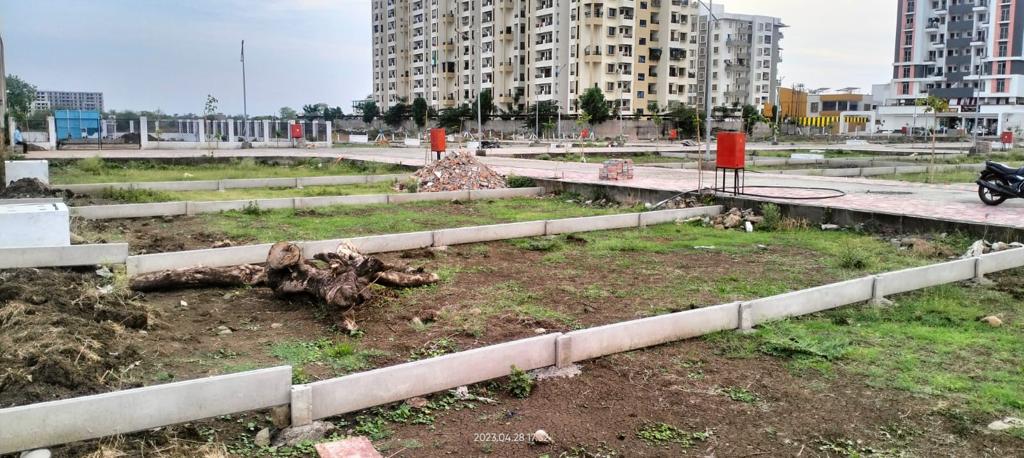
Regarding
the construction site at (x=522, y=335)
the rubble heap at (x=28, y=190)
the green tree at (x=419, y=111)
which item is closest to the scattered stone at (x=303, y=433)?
the construction site at (x=522, y=335)

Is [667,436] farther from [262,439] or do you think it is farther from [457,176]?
[457,176]

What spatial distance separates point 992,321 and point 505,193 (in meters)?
12.3

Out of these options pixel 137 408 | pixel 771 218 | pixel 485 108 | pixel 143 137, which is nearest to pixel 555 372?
pixel 137 408

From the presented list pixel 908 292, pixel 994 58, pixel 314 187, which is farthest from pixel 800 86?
pixel 908 292

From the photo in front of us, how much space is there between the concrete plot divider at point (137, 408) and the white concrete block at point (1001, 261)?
796cm

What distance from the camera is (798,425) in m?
4.84

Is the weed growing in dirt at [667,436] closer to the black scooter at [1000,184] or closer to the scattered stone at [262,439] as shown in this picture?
the scattered stone at [262,439]

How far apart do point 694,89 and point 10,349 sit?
3747 inches

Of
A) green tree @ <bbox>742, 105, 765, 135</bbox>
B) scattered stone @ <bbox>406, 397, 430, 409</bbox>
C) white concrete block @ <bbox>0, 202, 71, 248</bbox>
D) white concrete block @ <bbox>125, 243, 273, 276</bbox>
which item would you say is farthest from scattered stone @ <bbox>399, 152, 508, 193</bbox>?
green tree @ <bbox>742, 105, 765, 135</bbox>

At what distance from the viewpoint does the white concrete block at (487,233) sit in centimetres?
1127

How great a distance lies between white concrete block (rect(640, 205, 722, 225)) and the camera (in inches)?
536

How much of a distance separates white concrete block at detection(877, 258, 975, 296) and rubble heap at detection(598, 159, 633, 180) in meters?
11.5

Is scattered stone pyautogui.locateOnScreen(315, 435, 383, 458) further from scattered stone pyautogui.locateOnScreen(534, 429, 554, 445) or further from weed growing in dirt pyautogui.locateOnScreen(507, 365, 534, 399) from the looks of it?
weed growing in dirt pyautogui.locateOnScreen(507, 365, 534, 399)

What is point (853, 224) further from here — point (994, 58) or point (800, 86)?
point (800, 86)
